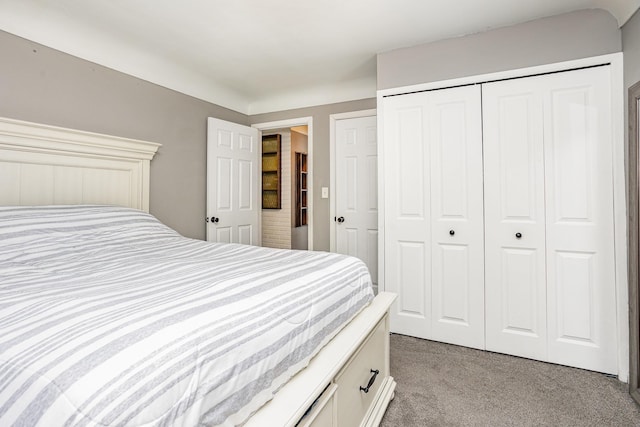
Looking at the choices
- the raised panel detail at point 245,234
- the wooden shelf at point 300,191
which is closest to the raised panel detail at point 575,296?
the raised panel detail at point 245,234

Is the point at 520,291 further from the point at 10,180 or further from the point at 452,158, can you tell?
the point at 10,180

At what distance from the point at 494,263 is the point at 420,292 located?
60 centimetres

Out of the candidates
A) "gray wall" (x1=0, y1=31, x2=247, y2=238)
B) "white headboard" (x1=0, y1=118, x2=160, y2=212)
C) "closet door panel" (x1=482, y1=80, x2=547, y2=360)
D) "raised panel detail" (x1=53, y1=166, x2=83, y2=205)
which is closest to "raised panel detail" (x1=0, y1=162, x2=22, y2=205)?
"white headboard" (x1=0, y1=118, x2=160, y2=212)

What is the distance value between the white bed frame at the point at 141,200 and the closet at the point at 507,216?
37.8 inches

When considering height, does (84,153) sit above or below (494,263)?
above

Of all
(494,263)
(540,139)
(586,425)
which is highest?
(540,139)

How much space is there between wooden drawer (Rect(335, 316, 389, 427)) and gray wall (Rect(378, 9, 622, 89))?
2.00m

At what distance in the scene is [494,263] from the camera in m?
2.43

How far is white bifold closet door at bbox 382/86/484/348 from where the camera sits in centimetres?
249

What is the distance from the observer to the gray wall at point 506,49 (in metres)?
2.14

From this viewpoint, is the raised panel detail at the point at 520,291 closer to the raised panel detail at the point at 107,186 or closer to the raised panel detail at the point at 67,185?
the raised panel detail at the point at 107,186

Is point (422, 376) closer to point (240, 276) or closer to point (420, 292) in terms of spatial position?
point (420, 292)

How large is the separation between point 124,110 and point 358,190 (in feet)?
7.39

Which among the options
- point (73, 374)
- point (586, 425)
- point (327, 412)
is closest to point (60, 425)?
point (73, 374)
